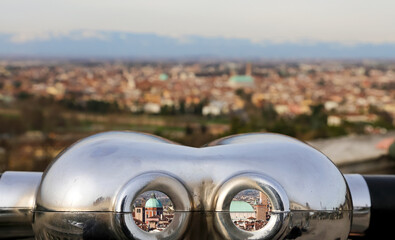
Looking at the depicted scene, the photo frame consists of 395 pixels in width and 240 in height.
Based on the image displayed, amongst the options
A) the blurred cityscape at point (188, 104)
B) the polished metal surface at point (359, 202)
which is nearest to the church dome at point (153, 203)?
the polished metal surface at point (359, 202)

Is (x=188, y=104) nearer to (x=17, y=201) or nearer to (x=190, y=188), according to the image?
(x=17, y=201)

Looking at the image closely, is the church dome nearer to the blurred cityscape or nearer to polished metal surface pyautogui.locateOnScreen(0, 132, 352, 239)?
polished metal surface pyautogui.locateOnScreen(0, 132, 352, 239)

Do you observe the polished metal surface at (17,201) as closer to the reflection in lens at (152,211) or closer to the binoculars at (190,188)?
the binoculars at (190,188)

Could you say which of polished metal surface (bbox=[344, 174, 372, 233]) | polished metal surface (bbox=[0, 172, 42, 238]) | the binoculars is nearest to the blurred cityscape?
polished metal surface (bbox=[344, 174, 372, 233])

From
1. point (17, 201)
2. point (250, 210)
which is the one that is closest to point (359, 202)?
point (250, 210)

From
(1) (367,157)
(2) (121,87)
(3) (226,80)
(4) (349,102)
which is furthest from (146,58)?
(1) (367,157)

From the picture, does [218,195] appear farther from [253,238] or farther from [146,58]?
[146,58]
